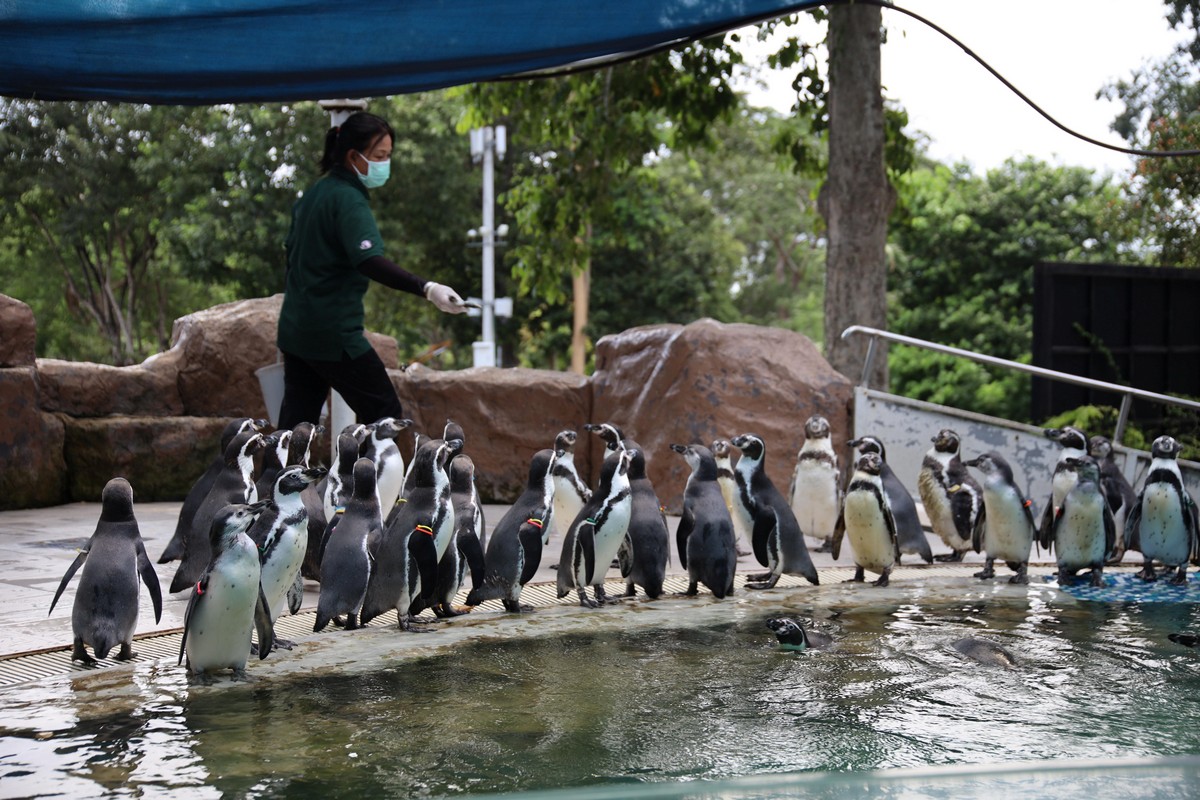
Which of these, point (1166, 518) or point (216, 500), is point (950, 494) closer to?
point (1166, 518)

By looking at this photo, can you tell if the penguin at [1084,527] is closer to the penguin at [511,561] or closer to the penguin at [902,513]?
the penguin at [902,513]

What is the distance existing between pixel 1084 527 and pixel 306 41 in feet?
14.7

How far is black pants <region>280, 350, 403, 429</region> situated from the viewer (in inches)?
217

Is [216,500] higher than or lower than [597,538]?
higher

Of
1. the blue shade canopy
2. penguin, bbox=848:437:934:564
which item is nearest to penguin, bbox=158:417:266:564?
the blue shade canopy

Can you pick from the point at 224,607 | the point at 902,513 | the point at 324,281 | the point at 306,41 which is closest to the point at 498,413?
the point at 902,513

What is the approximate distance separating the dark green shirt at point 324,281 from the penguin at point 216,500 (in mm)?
511

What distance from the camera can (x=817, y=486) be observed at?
7207mm

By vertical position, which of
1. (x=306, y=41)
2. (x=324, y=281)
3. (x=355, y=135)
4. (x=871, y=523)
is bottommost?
(x=871, y=523)

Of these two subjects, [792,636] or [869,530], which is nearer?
[792,636]

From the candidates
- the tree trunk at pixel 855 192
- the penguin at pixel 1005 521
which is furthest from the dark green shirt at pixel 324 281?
the tree trunk at pixel 855 192

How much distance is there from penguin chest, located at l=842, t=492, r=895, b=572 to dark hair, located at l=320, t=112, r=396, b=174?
290cm

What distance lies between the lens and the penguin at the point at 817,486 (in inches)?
284

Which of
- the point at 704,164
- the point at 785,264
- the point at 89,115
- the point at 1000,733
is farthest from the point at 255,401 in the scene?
the point at 785,264
